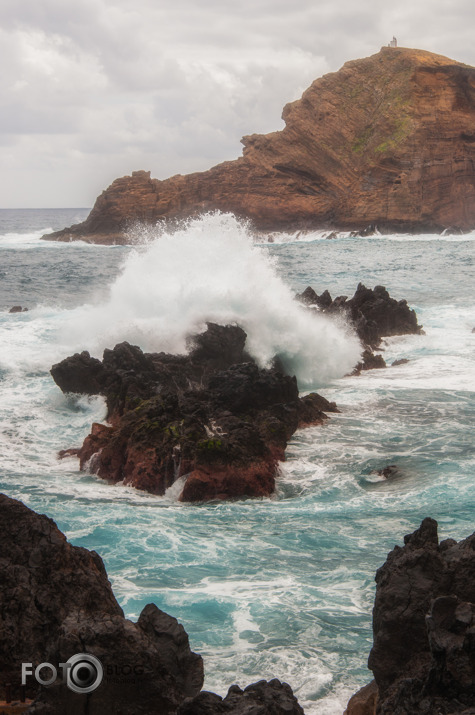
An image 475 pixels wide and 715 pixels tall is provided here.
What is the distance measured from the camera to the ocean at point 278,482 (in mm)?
7809

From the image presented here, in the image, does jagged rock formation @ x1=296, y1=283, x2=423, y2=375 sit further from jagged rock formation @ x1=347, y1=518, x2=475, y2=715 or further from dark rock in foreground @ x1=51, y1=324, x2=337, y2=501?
jagged rock formation @ x1=347, y1=518, x2=475, y2=715

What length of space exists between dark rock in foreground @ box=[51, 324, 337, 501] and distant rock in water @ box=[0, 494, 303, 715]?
16.3ft

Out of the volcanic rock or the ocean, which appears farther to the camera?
the volcanic rock

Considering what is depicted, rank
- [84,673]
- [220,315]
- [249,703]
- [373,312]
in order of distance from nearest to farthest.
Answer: [84,673], [249,703], [220,315], [373,312]

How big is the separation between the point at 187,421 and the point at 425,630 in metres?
7.35

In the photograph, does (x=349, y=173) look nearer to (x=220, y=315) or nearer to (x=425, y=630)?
(x=220, y=315)

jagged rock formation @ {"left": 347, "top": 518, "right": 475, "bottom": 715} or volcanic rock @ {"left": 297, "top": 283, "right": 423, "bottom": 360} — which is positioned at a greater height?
volcanic rock @ {"left": 297, "top": 283, "right": 423, "bottom": 360}

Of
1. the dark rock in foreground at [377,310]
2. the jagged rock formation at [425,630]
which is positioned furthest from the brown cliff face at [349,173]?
the jagged rock formation at [425,630]

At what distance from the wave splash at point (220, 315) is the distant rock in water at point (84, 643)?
1276cm

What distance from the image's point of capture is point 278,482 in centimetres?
1230

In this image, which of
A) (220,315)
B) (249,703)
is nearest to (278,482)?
(249,703)

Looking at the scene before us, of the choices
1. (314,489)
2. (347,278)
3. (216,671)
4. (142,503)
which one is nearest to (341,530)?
(314,489)

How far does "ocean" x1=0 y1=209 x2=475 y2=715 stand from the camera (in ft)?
25.6

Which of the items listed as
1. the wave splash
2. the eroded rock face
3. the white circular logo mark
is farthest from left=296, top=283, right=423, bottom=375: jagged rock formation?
the white circular logo mark
